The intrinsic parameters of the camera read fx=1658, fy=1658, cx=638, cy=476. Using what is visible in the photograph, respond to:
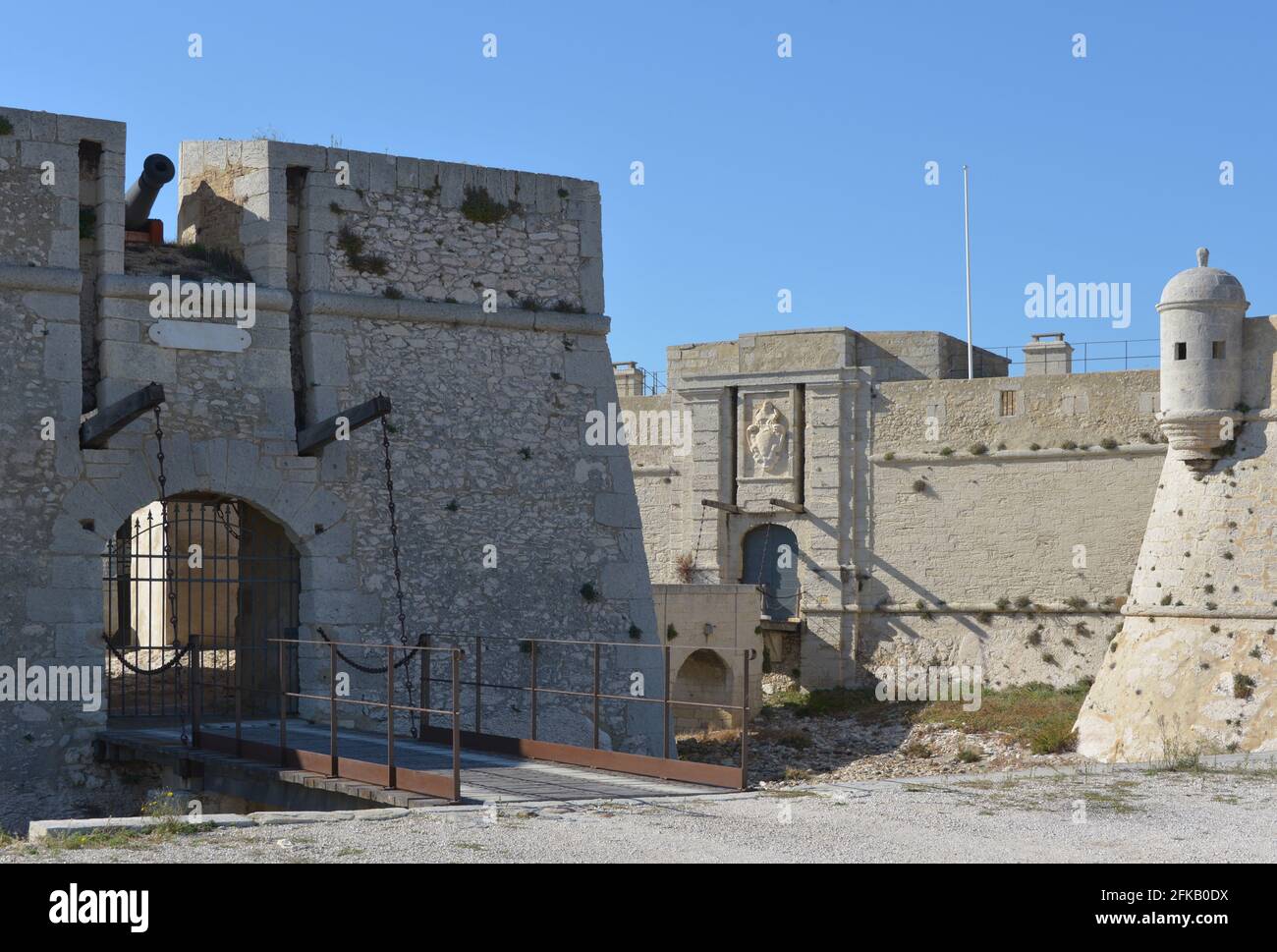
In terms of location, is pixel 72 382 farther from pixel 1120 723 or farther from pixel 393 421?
pixel 1120 723

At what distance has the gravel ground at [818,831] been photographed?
25.5 feet

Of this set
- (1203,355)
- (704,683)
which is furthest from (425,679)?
(704,683)

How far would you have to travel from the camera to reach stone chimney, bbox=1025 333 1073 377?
31.5 m

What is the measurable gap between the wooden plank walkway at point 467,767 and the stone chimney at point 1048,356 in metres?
20.7

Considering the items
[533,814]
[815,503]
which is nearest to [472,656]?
[533,814]

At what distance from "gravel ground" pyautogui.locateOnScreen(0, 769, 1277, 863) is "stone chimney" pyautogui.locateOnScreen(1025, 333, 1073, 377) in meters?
22.0

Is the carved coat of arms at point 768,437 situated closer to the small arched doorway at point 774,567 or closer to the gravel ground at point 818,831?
the small arched doorway at point 774,567

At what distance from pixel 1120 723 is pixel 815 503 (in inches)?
425

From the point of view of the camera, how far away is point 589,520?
16156mm

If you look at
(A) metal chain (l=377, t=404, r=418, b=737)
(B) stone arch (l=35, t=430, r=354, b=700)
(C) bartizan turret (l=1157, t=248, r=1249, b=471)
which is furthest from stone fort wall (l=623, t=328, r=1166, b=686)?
(B) stone arch (l=35, t=430, r=354, b=700)

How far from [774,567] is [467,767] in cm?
2070

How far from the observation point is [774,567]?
105 feet
